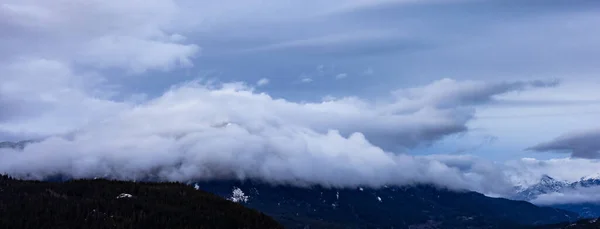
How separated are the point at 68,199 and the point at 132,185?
2406cm

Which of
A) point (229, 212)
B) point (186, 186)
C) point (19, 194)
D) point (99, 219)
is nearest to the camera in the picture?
point (99, 219)

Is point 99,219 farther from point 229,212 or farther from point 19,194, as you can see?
point 229,212

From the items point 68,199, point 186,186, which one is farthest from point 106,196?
point 186,186

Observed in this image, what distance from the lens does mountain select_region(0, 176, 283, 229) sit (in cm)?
13925

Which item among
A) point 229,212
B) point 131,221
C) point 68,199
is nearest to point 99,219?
point 131,221

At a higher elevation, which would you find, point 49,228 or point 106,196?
point 106,196

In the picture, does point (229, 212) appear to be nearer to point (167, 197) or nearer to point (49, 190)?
point (167, 197)

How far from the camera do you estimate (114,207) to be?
15088cm

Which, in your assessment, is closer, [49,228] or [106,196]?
[49,228]

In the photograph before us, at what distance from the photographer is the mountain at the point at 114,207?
139 metres

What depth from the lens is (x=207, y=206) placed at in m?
167

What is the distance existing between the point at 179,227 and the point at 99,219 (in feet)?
64.6

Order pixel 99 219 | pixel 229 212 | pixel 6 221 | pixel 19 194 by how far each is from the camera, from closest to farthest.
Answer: pixel 6 221 → pixel 99 219 → pixel 19 194 → pixel 229 212

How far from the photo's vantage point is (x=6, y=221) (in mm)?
132875
